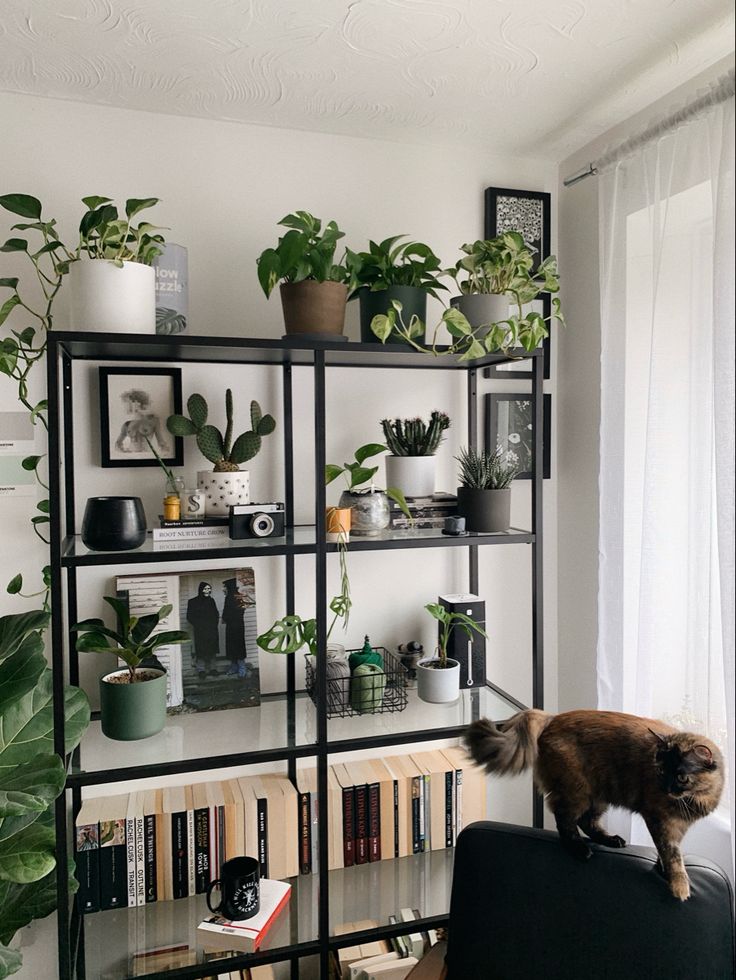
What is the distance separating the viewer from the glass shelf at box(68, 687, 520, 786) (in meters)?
1.54

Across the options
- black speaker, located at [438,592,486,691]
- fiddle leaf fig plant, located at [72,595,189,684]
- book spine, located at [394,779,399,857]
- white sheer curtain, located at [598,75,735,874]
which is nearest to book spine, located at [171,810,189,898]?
fiddle leaf fig plant, located at [72,595,189,684]

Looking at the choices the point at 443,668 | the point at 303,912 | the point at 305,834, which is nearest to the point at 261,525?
the point at 443,668

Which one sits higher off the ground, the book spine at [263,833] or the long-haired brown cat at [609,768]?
the long-haired brown cat at [609,768]

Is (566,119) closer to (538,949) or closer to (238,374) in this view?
(238,374)

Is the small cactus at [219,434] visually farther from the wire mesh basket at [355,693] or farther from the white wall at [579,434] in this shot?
the white wall at [579,434]

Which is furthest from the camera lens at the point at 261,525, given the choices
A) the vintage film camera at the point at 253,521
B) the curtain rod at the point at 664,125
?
the curtain rod at the point at 664,125

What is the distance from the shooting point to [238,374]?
1.89 meters

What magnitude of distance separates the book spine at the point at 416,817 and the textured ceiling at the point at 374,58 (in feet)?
5.51

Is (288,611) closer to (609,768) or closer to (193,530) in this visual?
(193,530)

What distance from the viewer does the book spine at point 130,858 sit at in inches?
67.5

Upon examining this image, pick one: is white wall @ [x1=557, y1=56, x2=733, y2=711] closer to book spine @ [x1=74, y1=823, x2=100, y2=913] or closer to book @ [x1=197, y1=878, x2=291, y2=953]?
book @ [x1=197, y1=878, x2=291, y2=953]

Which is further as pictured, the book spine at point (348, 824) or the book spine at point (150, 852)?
the book spine at point (348, 824)

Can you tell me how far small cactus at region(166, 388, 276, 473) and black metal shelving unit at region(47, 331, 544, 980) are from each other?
0.10m

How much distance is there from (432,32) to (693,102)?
1.81ft
